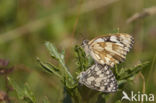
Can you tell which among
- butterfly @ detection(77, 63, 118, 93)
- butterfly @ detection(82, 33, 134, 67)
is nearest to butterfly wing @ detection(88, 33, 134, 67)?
butterfly @ detection(82, 33, 134, 67)

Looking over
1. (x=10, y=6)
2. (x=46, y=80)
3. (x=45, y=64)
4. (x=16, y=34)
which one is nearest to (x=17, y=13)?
(x=10, y=6)

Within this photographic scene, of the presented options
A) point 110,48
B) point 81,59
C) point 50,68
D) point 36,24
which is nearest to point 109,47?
point 110,48

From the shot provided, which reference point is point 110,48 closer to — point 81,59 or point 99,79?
point 81,59

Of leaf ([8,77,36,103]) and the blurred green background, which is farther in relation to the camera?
the blurred green background

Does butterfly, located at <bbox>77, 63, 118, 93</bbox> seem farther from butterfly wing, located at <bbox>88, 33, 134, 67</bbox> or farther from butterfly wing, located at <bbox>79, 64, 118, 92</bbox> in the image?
butterfly wing, located at <bbox>88, 33, 134, 67</bbox>

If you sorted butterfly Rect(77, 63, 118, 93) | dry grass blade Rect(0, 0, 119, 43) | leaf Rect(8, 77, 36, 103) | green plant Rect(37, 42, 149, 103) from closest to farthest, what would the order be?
1. butterfly Rect(77, 63, 118, 93)
2. green plant Rect(37, 42, 149, 103)
3. leaf Rect(8, 77, 36, 103)
4. dry grass blade Rect(0, 0, 119, 43)

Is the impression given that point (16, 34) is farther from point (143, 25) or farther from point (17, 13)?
point (143, 25)

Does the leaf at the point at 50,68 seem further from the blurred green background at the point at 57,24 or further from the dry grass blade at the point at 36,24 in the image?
the dry grass blade at the point at 36,24
